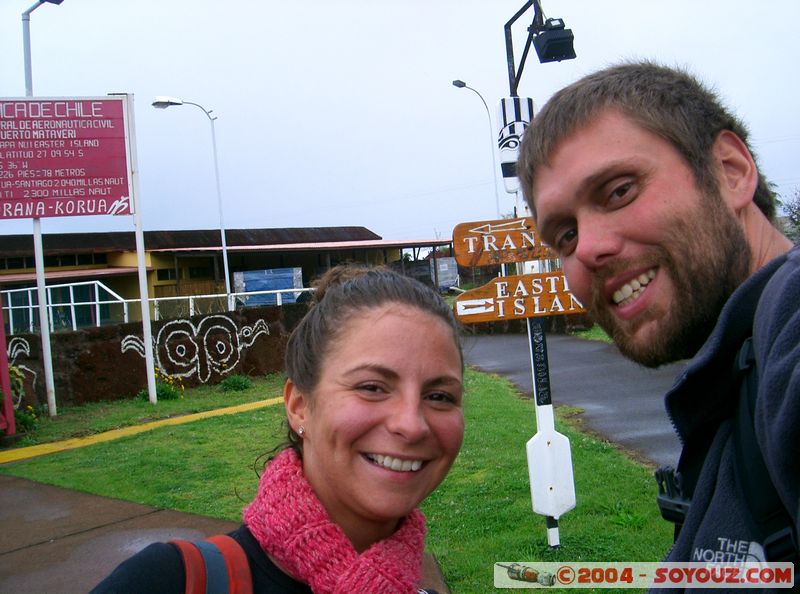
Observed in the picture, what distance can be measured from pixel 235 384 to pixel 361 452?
12801 millimetres

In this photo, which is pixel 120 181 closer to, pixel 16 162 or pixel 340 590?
pixel 16 162

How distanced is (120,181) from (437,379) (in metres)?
11.7

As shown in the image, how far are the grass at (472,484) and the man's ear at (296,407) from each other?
1040mm

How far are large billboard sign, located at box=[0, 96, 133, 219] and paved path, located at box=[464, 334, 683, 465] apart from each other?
6.61m

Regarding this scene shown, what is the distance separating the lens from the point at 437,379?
5.71 feet

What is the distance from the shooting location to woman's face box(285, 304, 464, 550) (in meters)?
1.66

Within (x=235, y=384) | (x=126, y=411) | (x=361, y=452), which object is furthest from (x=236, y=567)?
(x=235, y=384)

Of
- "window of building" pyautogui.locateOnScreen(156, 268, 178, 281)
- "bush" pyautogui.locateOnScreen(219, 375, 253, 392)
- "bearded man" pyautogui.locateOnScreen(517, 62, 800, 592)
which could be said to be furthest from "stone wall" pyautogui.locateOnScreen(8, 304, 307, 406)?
"window of building" pyautogui.locateOnScreen(156, 268, 178, 281)

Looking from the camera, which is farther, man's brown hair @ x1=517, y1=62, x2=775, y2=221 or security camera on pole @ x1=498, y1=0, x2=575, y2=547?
security camera on pole @ x1=498, y1=0, x2=575, y2=547

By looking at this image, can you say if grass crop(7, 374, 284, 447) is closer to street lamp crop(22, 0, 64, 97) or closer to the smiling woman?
street lamp crop(22, 0, 64, 97)

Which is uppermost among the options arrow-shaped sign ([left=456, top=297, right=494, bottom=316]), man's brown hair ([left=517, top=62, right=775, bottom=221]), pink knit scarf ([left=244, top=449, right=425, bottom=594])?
Result: man's brown hair ([left=517, top=62, right=775, bottom=221])

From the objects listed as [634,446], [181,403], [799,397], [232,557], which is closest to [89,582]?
[232,557]

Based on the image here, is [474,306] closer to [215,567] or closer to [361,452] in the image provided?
[361,452]

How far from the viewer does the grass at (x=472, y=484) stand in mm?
4727
